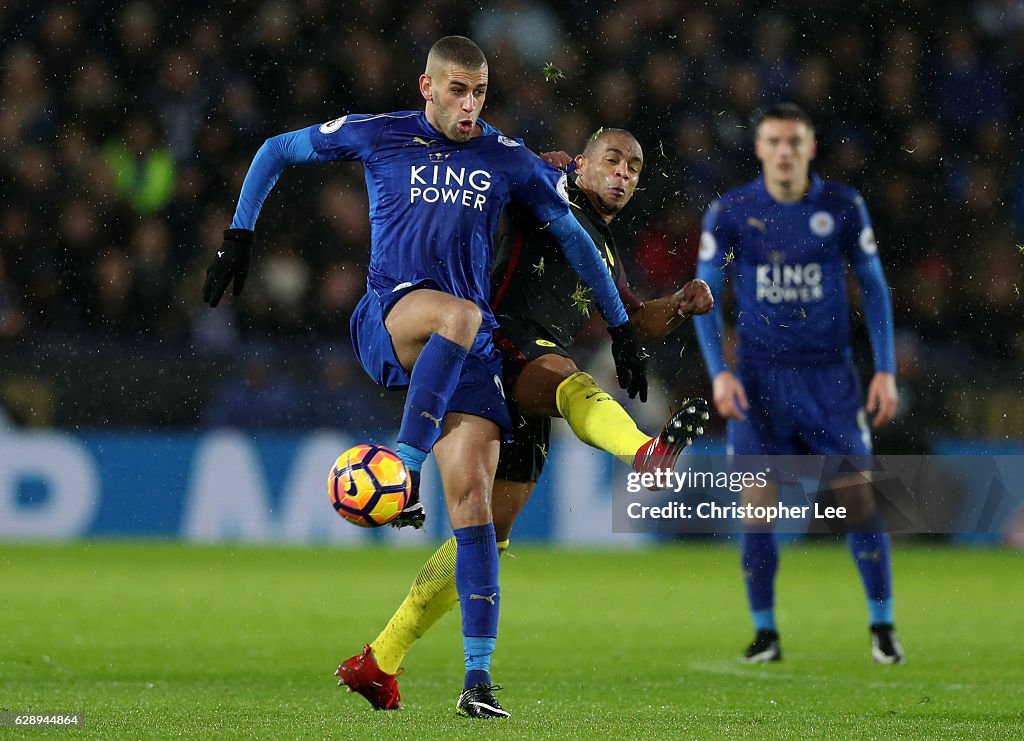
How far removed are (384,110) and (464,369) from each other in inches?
306

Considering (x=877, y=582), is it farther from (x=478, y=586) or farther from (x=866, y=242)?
(x=478, y=586)

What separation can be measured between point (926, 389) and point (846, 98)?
266cm

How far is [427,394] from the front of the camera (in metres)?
5.03

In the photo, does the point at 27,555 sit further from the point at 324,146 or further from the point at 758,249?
the point at 324,146

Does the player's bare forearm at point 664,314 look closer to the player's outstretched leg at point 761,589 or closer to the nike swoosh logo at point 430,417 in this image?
the nike swoosh logo at point 430,417

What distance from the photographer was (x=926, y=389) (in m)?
12.8

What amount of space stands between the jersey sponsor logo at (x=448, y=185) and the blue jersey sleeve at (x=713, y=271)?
93.5 inches

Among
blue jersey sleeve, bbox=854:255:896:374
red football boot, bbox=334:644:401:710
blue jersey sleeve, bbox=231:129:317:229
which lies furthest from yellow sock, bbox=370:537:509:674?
blue jersey sleeve, bbox=854:255:896:374

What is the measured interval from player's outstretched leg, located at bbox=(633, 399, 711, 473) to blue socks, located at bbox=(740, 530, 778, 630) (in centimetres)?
247

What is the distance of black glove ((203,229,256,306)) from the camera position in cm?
538

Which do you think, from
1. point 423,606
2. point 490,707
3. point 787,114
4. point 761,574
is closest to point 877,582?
point 761,574

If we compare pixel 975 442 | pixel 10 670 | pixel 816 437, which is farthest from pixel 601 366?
pixel 10 670

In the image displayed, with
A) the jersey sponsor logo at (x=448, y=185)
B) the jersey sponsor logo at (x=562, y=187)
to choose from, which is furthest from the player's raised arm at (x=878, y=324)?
the jersey sponsor logo at (x=448, y=185)

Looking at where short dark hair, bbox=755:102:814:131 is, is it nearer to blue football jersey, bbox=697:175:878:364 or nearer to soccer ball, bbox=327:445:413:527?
blue football jersey, bbox=697:175:878:364
